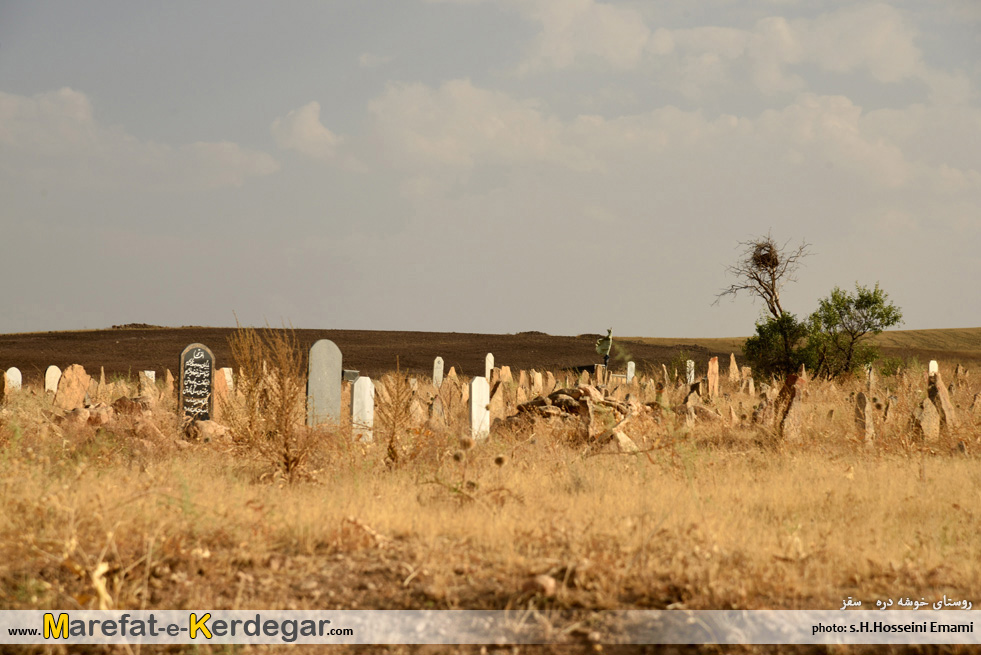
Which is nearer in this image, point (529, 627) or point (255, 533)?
point (529, 627)

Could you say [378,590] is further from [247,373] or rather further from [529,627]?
[247,373]

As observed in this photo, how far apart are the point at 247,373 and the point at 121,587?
4458 mm

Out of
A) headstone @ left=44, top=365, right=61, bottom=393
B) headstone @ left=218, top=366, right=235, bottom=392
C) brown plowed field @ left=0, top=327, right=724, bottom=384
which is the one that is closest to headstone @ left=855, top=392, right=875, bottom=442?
headstone @ left=218, top=366, right=235, bottom=392

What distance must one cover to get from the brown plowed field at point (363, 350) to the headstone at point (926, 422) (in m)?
14.4

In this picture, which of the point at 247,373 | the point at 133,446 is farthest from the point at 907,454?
the point at 133,446

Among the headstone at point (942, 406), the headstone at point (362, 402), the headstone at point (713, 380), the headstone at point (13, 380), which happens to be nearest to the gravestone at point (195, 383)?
the headstone at point (362, 402)

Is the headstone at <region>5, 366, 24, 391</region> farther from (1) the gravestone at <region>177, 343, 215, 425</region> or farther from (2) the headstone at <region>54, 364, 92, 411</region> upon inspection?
(1) the gravestone at <region>177, 343, 215, 425</region>

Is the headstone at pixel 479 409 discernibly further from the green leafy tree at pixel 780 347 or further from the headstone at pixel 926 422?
the green leafy tree at pixel 780 347

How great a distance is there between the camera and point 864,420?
882cm

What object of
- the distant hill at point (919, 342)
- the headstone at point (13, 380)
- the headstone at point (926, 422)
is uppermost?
the distant hill at point (919, 342)

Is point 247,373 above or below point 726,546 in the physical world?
above

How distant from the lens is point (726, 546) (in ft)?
14.5

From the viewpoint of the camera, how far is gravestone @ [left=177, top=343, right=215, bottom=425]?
998cm

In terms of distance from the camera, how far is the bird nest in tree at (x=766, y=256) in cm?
2161
